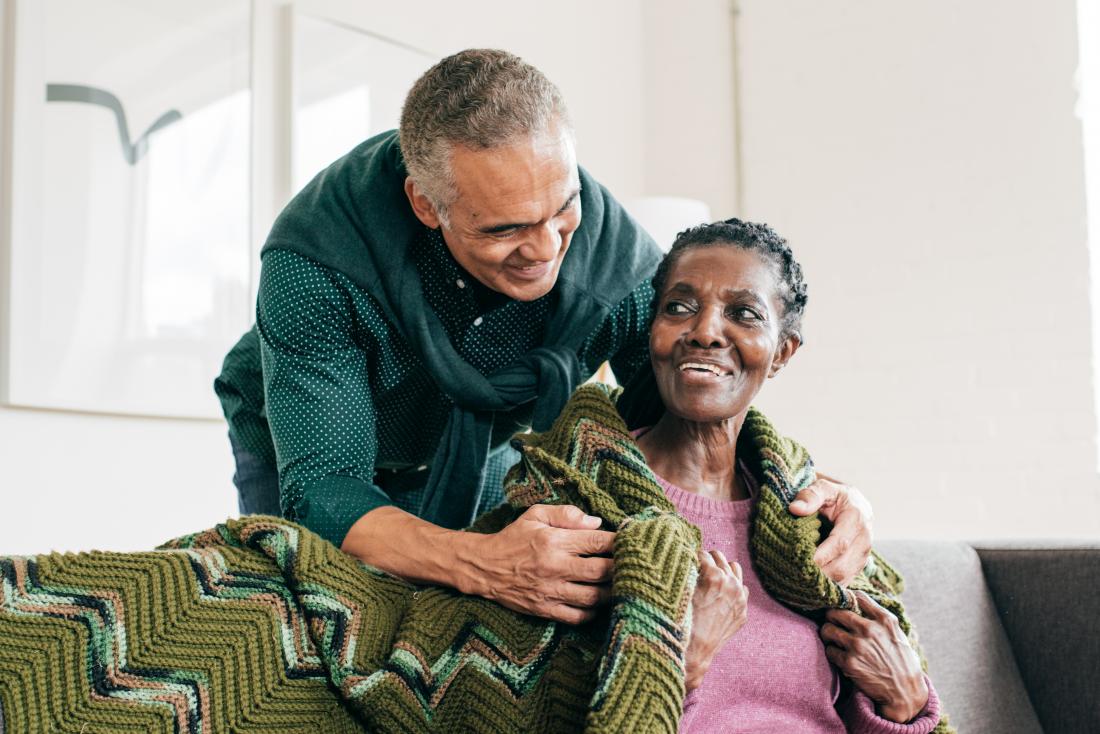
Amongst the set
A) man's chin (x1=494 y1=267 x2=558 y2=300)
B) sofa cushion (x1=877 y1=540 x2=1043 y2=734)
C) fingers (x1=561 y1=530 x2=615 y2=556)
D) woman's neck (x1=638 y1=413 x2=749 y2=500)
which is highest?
man's chin (x1=494 y1=267 x2=558 y2=300)

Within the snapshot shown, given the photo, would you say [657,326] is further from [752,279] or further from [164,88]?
[164,88]

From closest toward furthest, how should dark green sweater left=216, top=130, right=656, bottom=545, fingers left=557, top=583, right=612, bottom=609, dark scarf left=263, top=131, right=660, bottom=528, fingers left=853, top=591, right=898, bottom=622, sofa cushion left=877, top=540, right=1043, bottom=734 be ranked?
fingers left=557, top=583, right=612, bottom=609, fingers left=853, top=591, right=898, bottom=622, dark green sweater left=216, top=130, right=656, bottom=545, dark scarf left=263, top=131, right=660, bottom=528, sofa cushion left=877, top=540, right=1043, bottom=734

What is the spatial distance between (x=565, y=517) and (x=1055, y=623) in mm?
1298

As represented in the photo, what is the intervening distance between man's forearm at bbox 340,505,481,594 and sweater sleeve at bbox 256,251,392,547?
0.15 feet

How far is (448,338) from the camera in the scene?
1720 mm

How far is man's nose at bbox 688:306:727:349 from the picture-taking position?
1.43 m

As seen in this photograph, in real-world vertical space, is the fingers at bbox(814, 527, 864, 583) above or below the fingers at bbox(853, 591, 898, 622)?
above

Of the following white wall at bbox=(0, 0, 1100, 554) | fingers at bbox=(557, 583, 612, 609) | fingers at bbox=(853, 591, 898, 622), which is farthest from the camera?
white wall at bbox=(0, 0, 1100, 554)

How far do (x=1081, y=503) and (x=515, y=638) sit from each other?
2.53 meters

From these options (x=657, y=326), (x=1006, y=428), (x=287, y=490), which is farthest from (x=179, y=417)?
(x=1006, y=428)

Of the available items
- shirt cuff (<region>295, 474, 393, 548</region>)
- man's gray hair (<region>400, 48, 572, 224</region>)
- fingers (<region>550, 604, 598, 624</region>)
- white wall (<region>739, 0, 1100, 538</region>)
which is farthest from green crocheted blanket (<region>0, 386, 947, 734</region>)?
white wall (<region>739, 0, 1100, 538</region>)

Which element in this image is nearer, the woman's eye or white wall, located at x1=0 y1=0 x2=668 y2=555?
the woman's eye

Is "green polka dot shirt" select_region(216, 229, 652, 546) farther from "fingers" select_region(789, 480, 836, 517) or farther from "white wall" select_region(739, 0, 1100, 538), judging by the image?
"white wall" select_region(739, 0, 1100, 538)

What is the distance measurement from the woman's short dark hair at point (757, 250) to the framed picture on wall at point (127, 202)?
5.08ft
